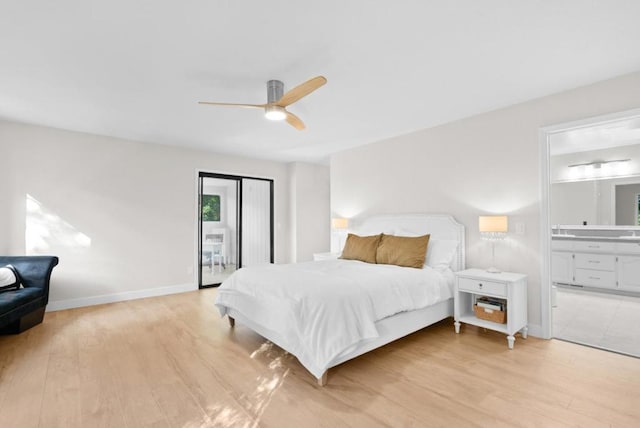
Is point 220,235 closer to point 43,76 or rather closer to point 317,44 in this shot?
point 43,76

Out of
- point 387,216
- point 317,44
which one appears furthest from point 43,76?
point 387,216

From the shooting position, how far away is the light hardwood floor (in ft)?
6.33

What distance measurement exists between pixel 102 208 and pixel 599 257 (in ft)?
24.6

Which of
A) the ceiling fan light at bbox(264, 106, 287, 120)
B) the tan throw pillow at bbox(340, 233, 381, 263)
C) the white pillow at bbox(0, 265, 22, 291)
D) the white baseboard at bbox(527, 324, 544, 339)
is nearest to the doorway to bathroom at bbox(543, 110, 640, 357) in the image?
the white baseboard at bbox(527, 324, 544, 339)

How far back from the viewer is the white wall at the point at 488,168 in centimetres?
309

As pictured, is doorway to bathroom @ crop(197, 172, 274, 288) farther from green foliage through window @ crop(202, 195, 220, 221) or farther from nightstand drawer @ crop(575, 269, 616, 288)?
nightstand drawer @ crop(575, 269, 616, 288)

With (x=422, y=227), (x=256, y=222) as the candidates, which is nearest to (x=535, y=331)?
(x=422, y=227)

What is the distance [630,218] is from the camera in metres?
4.88

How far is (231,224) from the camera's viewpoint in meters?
6.00

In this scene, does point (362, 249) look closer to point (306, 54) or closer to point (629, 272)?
point (306, 54)

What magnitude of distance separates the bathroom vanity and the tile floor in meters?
0.24

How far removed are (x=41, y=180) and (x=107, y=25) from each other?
3245 mm

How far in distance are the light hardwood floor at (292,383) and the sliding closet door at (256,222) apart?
2903 millimetres

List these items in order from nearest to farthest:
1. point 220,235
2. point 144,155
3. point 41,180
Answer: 1. point 41,180
2. point 144,155
3. point 220,235
